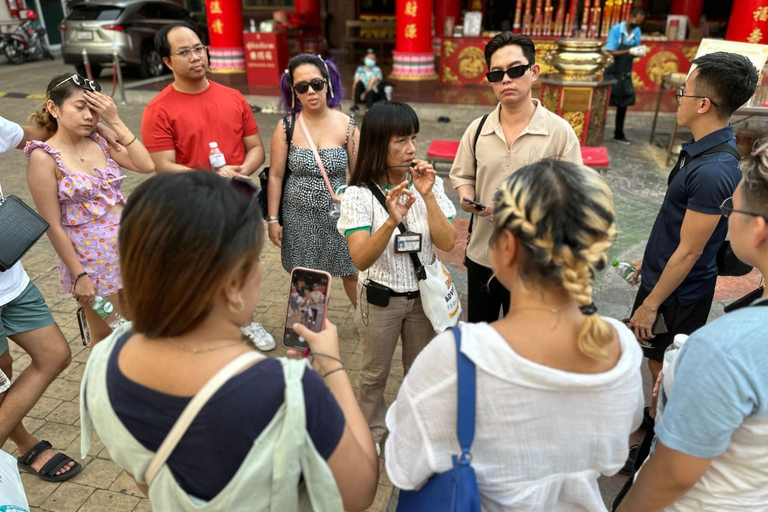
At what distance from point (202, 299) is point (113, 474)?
1.99m

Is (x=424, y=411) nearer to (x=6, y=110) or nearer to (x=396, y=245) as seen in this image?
(x=396, y=245)

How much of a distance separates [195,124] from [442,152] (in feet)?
11.5

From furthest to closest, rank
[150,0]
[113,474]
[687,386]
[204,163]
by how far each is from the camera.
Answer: [150,0] < [204,163] < [113,474] < [687,386]

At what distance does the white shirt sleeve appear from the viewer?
8.21 ft

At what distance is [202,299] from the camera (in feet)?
3.58

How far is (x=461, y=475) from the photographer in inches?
46.6

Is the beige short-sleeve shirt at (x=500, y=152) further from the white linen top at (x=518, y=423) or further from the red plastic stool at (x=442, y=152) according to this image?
the red plastic stool at (x=442, y=152)

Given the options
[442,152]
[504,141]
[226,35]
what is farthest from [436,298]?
[226,35]

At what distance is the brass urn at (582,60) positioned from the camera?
7.09 meters

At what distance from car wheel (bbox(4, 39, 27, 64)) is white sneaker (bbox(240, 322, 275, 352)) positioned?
51.3 ft

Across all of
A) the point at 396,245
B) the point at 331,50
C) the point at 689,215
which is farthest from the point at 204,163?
the point at 331,50

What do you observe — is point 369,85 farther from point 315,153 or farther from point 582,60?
point 315,153

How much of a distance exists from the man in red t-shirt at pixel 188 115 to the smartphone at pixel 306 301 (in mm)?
1605

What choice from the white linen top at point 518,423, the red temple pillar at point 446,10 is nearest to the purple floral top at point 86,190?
the white linen top at point 518,423
